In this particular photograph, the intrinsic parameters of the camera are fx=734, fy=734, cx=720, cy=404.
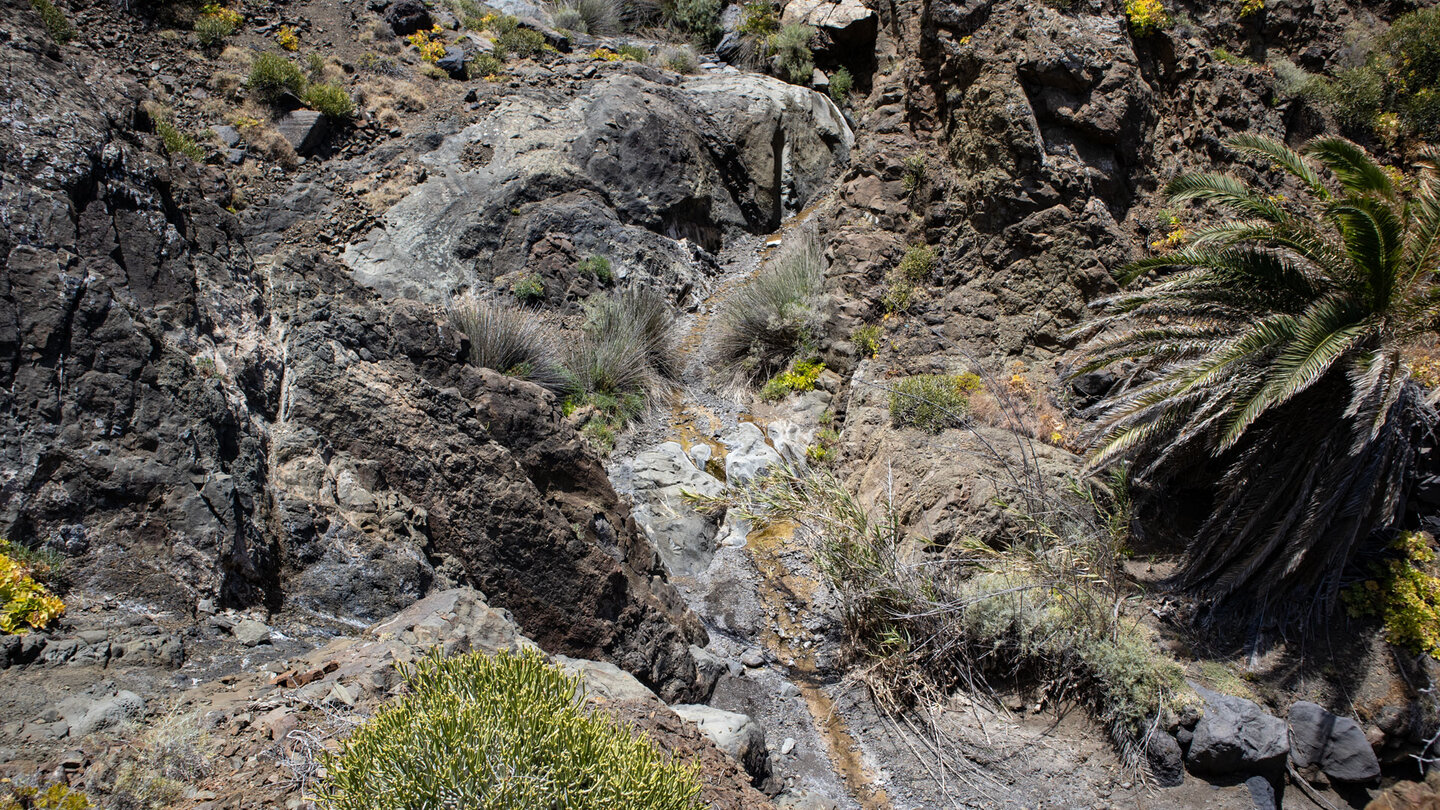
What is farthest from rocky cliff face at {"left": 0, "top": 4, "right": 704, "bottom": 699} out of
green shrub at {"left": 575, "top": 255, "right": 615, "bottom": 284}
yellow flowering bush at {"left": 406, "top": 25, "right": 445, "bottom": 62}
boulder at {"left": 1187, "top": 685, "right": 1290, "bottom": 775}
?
yellow flowering bush at {"left": 406, "top": 25, "right": 445, "bottom": 62}

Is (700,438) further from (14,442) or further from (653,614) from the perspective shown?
(14,442)

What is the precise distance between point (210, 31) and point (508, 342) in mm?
6903

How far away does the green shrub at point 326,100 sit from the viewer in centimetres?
960

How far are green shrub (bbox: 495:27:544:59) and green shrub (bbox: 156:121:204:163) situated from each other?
16.2 ft

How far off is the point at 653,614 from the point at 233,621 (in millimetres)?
2308

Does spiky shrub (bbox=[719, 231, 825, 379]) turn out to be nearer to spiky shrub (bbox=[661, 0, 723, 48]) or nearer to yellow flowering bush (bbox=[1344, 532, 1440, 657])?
yellow flowering bush (bbox=[1344, 532, 1440, 657])

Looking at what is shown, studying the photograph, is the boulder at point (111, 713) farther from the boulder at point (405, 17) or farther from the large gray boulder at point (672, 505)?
the boulder at point (405, 17)

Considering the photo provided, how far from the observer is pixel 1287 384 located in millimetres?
4395

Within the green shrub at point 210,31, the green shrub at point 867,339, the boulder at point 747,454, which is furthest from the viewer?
the green shrub at point 210,31

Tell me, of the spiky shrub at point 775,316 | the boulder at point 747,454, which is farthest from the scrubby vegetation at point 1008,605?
the spiky shrub at point 775,316

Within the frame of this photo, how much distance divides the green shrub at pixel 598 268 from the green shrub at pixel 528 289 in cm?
54

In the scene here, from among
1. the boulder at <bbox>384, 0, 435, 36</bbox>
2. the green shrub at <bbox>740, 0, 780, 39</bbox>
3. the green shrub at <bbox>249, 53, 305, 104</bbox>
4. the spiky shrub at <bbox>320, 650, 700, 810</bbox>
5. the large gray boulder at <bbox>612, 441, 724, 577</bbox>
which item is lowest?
the large gray boulder at <bbox>612, 441, 724, 577</bbox>

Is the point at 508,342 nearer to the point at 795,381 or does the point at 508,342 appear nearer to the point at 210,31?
the point at 795,381

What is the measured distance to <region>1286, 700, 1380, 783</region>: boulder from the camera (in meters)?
4.26
